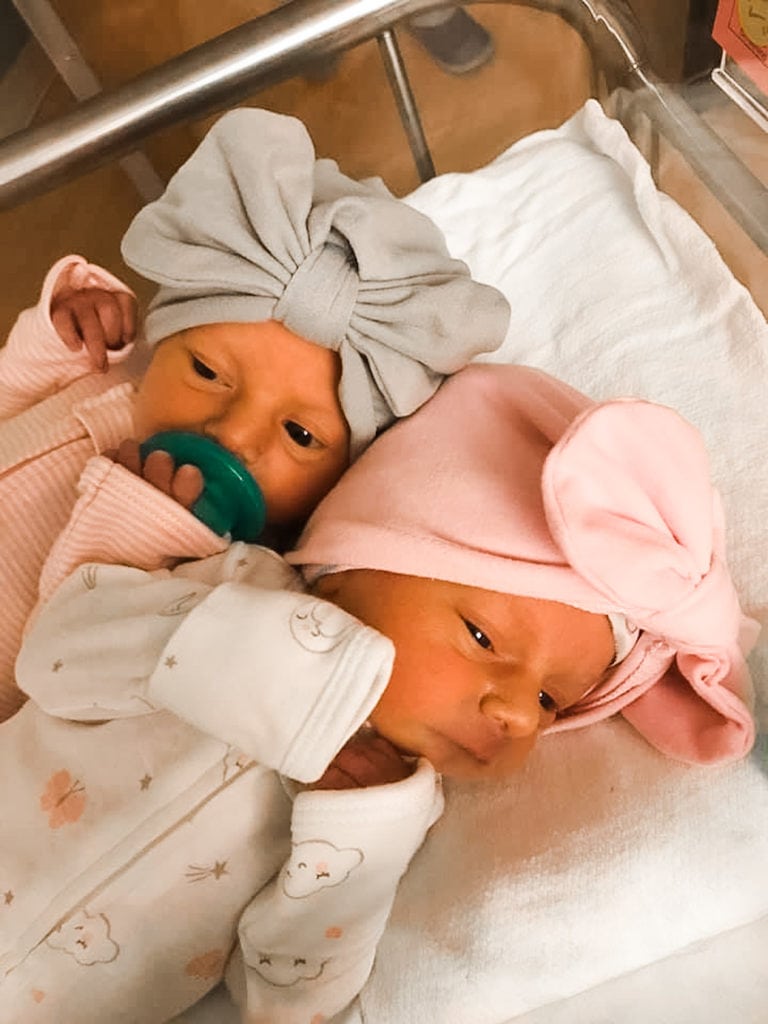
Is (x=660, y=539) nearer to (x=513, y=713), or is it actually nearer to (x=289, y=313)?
(x=513, y=713)

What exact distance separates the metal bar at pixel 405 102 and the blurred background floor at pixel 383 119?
4cm

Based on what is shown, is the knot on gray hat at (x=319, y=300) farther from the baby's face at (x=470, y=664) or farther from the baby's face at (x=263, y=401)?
the baby's face at (x=470, y=664)

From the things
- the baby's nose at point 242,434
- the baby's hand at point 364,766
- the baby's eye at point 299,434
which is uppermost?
the baby's nose at point 242,434

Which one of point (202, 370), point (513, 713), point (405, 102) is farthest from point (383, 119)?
point (513, 713)

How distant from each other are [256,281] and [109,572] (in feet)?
0.74

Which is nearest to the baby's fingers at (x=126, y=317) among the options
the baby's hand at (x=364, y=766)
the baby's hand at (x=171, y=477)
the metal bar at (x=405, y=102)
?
the baby's hand at (x=171, y=477)

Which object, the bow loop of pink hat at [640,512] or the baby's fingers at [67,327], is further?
the baby's fingers at [67,327]

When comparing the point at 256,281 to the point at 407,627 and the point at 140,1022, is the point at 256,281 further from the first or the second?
the point at 140,1022

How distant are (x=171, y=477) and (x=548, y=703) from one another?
0.99 feet

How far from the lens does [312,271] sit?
75 cm

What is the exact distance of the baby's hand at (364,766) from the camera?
679 mm

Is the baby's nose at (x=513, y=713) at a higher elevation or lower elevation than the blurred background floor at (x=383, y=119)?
lower

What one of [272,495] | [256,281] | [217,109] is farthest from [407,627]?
[217,109]

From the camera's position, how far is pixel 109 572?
730 millimetres
